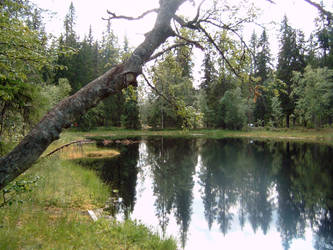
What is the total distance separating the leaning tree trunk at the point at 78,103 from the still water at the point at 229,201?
640 centimetres

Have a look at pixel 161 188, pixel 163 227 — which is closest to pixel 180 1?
pixel 163 227

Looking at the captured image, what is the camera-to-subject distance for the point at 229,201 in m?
11.8

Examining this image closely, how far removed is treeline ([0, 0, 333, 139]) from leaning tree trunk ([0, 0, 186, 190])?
49 cm

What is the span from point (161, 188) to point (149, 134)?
111 feet

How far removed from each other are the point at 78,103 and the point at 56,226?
3.68 metres

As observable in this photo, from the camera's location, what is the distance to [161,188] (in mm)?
13312

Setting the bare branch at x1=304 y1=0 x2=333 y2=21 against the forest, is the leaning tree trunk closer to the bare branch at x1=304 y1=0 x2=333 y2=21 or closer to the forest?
the forest

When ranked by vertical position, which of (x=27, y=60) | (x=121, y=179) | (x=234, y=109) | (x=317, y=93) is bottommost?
(x=121, y=179)

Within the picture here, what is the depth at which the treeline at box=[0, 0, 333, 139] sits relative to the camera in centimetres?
413

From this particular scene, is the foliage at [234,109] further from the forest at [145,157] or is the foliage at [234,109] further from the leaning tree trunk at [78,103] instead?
the leaning tree trunk at [78,103]

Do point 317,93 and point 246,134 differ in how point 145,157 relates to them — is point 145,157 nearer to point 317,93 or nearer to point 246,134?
point 246,134

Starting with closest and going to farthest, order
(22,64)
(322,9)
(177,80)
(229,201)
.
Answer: (322,9) < (22,64) < (177,80) < (229,201)

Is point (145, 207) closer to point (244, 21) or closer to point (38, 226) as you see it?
point (38, 226)

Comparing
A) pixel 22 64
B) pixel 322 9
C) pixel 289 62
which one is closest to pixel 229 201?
pixel 22 64
